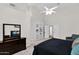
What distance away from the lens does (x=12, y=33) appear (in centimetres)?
429

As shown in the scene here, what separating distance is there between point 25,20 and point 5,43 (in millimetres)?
1817

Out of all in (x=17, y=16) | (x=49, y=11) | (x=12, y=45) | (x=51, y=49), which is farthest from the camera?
(x=49, y=11)

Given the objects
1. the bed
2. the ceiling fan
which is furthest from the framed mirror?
the bed

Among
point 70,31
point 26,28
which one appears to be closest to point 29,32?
point 26,28

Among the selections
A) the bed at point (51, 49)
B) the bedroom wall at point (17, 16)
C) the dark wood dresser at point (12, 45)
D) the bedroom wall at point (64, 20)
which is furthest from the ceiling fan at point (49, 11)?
the bed at point (51, 49)

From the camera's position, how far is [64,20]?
5.16 meters

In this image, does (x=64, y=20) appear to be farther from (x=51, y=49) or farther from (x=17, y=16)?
(x=51, y=49)

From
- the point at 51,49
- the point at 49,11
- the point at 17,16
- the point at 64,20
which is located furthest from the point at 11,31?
the point at 64,20

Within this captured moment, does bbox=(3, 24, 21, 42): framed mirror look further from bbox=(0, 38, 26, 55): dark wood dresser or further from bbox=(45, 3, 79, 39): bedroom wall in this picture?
bbox=(45, 3, 79, 39): bedroom wall

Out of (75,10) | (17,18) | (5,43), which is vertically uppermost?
(75,10)

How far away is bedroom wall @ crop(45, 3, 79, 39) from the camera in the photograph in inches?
195

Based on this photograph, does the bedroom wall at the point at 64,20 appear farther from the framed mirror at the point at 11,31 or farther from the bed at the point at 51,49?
the bed at the point at 51,49

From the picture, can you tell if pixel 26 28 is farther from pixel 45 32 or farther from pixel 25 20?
pixel 45 32

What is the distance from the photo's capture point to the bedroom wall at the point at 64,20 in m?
4.96
